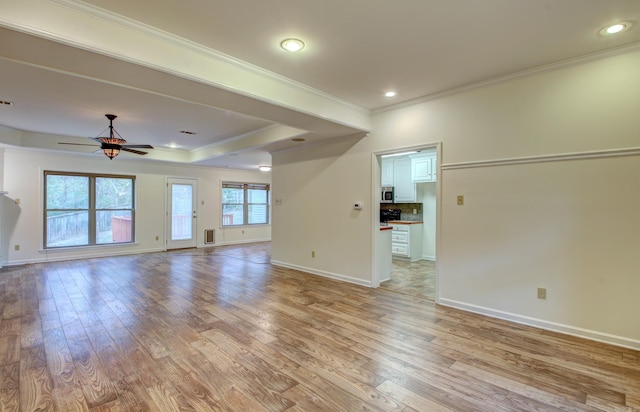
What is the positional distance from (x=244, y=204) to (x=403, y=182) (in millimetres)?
5593

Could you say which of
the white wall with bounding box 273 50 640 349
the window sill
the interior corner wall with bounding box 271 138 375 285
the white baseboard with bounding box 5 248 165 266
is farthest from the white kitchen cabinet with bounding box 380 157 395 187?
the window sill

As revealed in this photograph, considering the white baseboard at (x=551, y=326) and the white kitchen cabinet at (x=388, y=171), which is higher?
the white kitchen cabinet at (x=388, y=171)

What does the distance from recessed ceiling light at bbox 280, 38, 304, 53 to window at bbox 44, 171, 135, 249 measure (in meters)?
7.00

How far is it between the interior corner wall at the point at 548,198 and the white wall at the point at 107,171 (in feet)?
24.3

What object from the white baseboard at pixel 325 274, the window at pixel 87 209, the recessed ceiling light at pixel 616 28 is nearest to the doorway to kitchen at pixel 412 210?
the white baseboard at pixel 325 274

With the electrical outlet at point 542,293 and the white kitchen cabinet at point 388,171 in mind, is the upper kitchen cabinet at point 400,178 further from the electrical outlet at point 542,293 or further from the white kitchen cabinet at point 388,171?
the electrical outlet at point 542,293

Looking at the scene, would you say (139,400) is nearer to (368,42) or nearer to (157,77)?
(157,77)

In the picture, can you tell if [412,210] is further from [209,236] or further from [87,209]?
[87,209]

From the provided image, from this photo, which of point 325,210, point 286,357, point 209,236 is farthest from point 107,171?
point 286,357

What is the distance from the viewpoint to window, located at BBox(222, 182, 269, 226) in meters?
9.99

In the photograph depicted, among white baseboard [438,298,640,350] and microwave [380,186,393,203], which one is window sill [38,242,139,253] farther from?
white baseboard [438,298,640,350]

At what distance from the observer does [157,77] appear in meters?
2.73

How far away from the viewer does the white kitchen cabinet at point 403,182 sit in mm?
7188

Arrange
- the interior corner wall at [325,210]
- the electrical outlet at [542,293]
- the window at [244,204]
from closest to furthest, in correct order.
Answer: the electrical outlet at [542,293] < the interior corner wall at [325,210] < the window at [244,204]
